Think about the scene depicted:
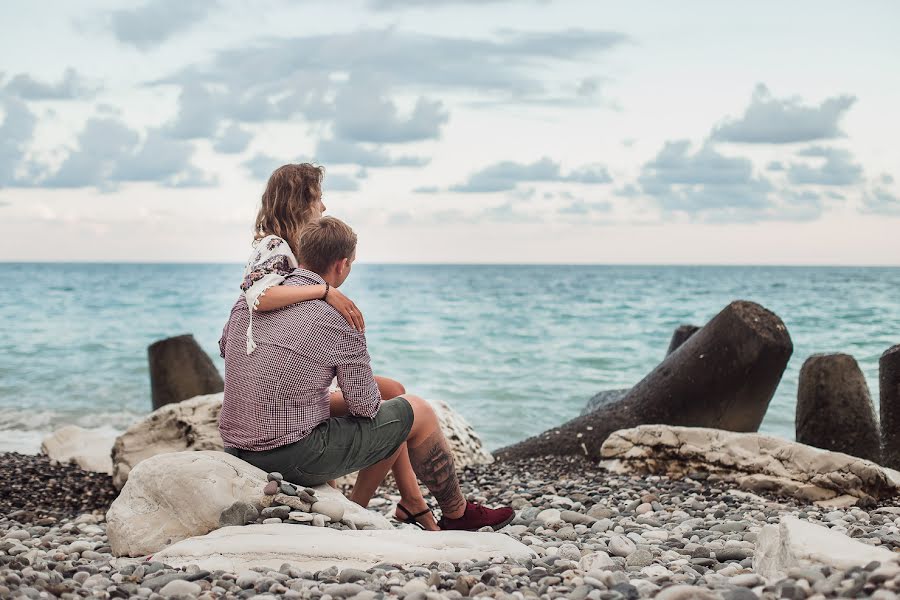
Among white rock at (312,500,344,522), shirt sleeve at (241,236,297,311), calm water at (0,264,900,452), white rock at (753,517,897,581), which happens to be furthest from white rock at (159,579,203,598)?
calm water at (0,264,900,452)

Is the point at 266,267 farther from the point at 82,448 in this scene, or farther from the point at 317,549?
the point at 82,448

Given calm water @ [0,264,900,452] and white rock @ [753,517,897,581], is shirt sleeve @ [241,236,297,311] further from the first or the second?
calm water @ [0,264,900,452]

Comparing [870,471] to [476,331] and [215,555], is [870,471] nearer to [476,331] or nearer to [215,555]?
[215,555]

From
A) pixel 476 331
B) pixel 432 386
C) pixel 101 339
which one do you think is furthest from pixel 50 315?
pixel 432 386

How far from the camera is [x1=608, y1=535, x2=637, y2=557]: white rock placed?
5.02m

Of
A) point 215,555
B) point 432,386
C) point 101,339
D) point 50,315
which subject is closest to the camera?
point 215,555

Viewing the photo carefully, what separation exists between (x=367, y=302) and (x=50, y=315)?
46.7 feet

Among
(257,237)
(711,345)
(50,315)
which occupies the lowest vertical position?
(50,315)

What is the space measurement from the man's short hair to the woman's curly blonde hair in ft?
1.00

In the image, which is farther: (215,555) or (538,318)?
(538,318)

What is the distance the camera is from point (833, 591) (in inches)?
136

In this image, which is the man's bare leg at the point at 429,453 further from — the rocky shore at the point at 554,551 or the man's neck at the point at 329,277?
the man's neck at the point at 329,277

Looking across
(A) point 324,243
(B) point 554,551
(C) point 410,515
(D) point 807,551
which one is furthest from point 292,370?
(D) point 807,551

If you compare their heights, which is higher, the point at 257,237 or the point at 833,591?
the point at 257,237
